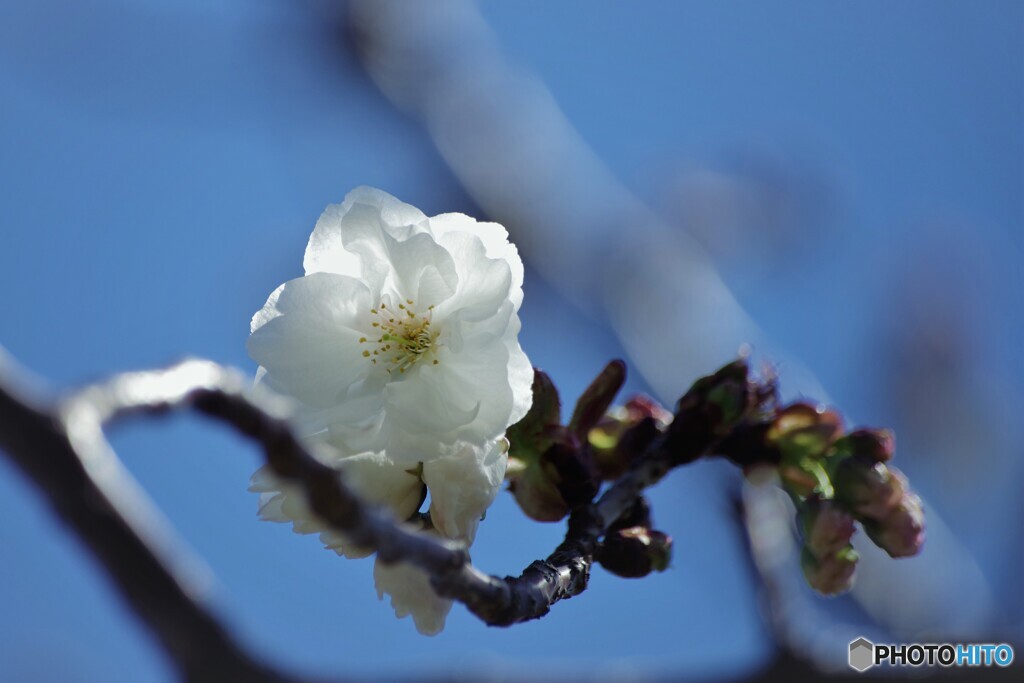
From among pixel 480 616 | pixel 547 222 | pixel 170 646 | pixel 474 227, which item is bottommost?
pixel 170 646

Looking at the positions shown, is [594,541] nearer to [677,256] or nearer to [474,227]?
[474,227]

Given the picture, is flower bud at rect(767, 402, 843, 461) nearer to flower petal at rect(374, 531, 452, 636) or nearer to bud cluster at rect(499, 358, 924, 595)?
bud cluster at rect(499, 358, 924, 595)

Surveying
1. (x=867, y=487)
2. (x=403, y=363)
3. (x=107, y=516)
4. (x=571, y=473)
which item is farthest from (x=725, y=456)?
(x=107, y=516)

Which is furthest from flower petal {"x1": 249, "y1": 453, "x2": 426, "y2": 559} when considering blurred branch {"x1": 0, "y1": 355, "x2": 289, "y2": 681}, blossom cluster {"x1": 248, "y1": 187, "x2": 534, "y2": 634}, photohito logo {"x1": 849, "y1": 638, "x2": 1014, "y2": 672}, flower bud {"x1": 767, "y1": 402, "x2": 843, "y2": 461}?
photohito logo {"x1": 849, "y1": 638, "x2": 1014, "y2": 672}

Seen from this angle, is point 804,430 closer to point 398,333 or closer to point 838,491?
point 838,491

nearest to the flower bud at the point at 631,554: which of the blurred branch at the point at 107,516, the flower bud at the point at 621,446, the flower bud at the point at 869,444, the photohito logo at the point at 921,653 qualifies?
the flower bud at the point at 621,446

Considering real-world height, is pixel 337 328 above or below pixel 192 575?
above

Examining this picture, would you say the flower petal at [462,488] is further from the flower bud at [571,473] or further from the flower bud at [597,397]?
the flower bud at [597,397]

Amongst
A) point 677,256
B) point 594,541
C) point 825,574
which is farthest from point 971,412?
point 594,541
